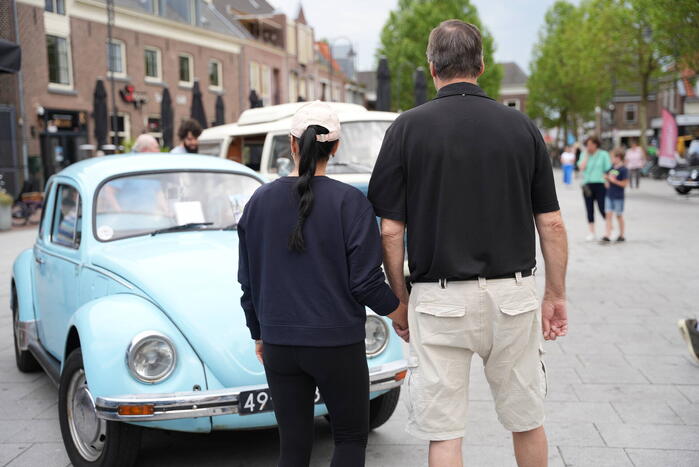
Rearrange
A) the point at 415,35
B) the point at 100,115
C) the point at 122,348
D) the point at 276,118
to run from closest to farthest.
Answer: the point at 122,348, the point at 276,118, the point at 100,115, the point at 415,35

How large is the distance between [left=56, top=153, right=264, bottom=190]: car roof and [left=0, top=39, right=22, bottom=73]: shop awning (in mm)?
1443

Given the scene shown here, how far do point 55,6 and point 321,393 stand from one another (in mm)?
29704

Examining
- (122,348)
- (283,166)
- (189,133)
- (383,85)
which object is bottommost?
(122,348)

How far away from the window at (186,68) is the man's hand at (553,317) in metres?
35.6

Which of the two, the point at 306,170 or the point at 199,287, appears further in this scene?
the point at 199,287

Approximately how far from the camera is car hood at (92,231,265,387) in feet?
11.4

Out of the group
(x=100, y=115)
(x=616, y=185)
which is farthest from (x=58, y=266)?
(x=100, y=115)

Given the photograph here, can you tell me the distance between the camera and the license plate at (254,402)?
338cm

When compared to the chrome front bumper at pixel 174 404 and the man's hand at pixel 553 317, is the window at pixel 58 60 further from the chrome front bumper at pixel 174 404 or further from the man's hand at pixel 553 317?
the man's hand at pixel 553 317

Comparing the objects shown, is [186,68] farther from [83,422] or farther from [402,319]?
[402,319]

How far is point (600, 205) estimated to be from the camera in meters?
12.5

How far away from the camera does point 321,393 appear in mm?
2631

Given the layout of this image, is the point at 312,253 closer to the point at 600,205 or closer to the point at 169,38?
the point at 600,205

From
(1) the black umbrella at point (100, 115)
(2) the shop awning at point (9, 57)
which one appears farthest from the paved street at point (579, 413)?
(1) the black umbrella at point (100, 115)
